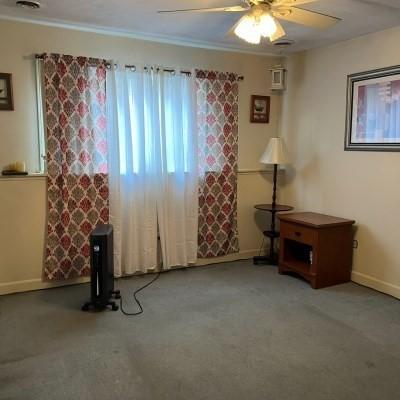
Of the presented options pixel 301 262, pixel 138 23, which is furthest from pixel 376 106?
pixel 138 23

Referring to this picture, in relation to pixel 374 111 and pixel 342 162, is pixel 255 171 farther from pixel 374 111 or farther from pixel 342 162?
pixel 374 111

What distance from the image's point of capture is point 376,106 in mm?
3389

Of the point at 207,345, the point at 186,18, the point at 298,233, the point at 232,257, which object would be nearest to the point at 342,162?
the point at 298,233

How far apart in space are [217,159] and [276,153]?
2.01 ft

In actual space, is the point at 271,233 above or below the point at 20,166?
below

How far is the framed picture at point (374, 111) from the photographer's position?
3.24 meters

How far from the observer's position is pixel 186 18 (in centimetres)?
306

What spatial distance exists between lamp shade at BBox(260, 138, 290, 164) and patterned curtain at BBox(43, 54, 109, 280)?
5.45 feet

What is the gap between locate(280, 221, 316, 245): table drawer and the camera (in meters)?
3.48

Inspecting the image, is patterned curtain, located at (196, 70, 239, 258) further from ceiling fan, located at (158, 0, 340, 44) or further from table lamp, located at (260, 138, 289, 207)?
ceiling fan, located at (158, 0, 340, 44)

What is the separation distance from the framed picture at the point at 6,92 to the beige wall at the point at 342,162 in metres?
2.79

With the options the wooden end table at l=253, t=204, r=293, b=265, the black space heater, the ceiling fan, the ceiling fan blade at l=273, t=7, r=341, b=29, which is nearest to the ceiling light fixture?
the ceiling fan

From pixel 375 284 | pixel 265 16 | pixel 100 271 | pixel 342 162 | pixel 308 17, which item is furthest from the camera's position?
pixel 342 162

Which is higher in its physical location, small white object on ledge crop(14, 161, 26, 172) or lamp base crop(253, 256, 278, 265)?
small white object on ledge crop(14, 161, 26, 172)
